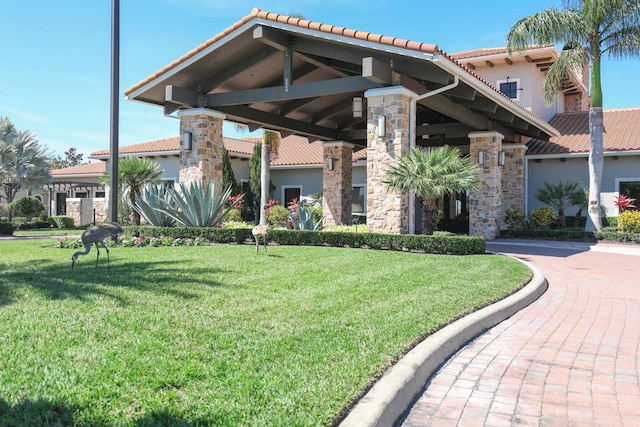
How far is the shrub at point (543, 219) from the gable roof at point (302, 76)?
322cm

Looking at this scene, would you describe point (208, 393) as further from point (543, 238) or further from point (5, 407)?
point (543, 238)

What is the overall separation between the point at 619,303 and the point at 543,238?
1176 centimetres

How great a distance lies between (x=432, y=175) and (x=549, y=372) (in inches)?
292

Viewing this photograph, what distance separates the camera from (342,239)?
12.5 m

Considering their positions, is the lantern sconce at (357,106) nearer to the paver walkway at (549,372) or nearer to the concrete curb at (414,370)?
the paver walkway at (549,372)

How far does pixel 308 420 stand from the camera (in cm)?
301

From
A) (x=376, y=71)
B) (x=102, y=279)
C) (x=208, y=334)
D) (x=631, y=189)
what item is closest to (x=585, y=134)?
(x=631, y=189)

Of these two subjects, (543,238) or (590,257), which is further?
(543,238)

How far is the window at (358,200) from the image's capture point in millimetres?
25453

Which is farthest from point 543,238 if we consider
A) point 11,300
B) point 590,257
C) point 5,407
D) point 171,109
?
point 5,407

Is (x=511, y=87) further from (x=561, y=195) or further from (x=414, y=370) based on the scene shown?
(x=414, y=370)

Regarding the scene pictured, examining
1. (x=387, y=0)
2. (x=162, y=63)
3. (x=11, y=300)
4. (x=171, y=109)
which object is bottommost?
(x=11, y=300)

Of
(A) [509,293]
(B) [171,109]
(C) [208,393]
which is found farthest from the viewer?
(B) [171,109]

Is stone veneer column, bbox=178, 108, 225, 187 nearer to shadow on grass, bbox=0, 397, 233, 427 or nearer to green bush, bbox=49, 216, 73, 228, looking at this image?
shadow on grass, bbox=0, 397, 233, 427
